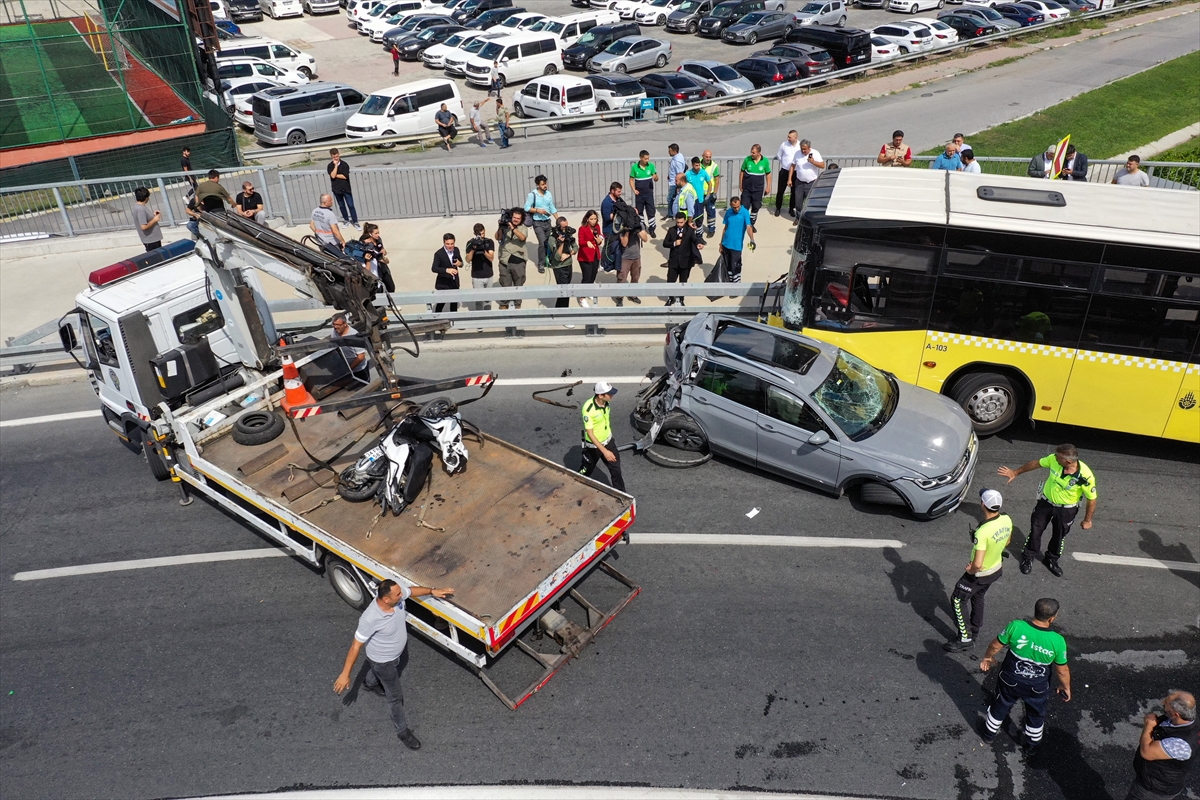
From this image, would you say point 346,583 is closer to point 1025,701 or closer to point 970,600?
point 970,600

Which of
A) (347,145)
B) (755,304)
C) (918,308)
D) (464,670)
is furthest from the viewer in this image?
(347,145)

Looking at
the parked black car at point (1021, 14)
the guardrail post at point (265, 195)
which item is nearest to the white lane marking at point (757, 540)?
the guardrail post at point (265, 195)

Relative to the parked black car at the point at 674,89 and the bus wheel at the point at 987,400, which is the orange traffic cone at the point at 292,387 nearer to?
the bus wheel at the point at 987,400

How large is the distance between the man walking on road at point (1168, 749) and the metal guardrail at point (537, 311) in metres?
8.96

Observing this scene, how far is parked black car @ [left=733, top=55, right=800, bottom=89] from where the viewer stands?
31.3m

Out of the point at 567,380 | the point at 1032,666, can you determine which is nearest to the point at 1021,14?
the point at 567,380

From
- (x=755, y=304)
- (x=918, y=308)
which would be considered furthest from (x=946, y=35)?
(x=918, y=308)

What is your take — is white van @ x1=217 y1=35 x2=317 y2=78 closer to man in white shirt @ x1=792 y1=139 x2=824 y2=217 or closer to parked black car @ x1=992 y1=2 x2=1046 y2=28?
man in white shirt @ x1=792 y1=139 x2=824 y2=217

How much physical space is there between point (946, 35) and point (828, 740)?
3597cm

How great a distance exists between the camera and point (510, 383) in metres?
13.3

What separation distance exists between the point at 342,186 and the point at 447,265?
5454 mm

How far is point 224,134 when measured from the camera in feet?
76.9

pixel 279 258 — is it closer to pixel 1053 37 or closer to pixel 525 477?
pixel 525 477

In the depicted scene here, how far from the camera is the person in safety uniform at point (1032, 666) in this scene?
683cm
